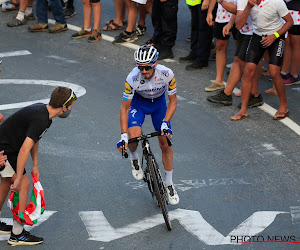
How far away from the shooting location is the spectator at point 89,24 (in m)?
13.7

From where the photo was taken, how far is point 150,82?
25.3 feet

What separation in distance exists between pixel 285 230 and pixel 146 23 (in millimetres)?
8715

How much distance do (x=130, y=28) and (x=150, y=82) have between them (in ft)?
20.3

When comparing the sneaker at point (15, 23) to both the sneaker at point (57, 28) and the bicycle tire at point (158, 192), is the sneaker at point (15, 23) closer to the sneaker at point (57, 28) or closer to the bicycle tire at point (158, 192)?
the sneaker at point (57, 28)

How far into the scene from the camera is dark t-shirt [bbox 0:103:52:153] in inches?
255

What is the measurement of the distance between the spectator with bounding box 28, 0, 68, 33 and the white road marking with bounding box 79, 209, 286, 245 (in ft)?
24.8

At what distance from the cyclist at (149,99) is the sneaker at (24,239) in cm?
145

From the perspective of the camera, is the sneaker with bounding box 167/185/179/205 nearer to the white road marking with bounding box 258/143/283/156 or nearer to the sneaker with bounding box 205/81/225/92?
the white road marking with bounding box 258/143/283/156

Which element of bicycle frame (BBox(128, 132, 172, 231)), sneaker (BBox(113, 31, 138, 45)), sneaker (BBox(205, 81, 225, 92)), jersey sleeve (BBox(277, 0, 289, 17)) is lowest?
sneaker (BBox(113, 31, 138, 45))

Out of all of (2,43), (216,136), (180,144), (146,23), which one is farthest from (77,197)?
(146,23)

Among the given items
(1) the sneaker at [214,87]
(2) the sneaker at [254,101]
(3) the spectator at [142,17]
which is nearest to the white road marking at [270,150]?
(2) the sneaker at [254,101]

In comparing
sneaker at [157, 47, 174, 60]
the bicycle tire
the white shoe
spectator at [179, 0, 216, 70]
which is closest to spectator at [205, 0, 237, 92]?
spectator at [179, 0, 216, 70]

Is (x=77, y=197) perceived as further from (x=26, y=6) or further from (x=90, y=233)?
(x=26, y=6)

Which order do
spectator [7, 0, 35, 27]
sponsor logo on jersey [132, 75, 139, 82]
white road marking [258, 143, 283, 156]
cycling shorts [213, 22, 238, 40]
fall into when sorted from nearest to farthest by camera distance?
sponsor logo on jersey [132, 75, 139, 82] < white road marking [258, 143, 283, 156] < cycling shorts [213, 22, 238, 40] < spectator [7, 0, 35, 27]
